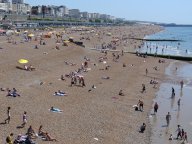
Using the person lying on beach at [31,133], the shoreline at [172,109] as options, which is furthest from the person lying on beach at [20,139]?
the shoreline at [172,109]

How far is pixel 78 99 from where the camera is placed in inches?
1159

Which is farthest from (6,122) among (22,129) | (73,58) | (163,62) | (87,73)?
(163,62)

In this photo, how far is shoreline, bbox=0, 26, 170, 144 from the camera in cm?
2175

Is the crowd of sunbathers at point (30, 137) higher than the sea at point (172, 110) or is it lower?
higher

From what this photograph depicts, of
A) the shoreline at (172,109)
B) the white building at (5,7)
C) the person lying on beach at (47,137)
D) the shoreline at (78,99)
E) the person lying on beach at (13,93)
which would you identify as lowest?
the shoreline at (172,109)

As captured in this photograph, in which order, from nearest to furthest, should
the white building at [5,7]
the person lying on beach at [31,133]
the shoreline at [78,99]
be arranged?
the person lying on beach at [31,133]
the shoreline at [78,99]
the white building at [5,7]

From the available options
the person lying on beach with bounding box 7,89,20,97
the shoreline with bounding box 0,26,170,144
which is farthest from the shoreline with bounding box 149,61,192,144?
the person lying on beach with bounding box 7,89,20,97

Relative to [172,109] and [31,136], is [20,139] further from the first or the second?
[172,109]

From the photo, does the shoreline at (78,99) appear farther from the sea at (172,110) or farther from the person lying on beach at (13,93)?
the sea at (172,110)

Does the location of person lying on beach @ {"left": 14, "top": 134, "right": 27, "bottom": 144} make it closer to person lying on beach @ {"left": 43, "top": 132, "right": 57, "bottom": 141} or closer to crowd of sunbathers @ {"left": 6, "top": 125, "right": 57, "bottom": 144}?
crowd of sunbathers @ {"left": 6, "top": 125, "right": 57, "bottom": 144}

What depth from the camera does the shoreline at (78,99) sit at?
21750 millimetres

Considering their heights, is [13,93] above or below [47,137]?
above

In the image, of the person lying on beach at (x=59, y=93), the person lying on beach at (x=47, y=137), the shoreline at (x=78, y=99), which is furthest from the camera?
the person lying on beach at (x=59, y=93)

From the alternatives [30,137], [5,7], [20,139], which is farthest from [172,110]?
[5,7]
